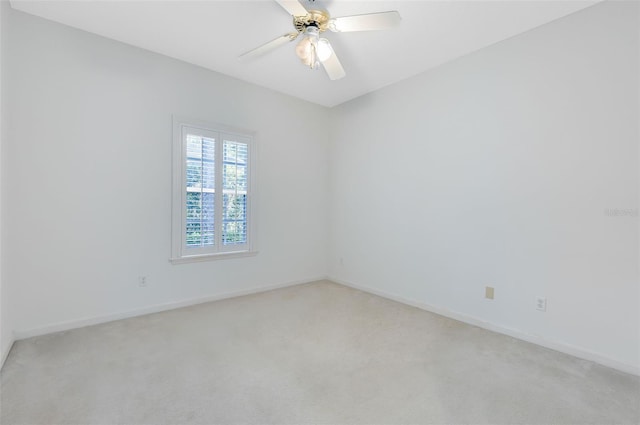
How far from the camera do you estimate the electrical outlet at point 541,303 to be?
8.38 ft

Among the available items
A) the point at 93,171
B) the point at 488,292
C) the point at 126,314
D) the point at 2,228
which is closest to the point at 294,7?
the point at 93,171

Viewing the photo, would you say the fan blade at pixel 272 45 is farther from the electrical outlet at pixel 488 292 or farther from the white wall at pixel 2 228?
the electrical outlet at pixel 488 292

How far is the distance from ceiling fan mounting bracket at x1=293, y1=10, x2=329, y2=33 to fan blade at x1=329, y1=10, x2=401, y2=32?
0.25 feet

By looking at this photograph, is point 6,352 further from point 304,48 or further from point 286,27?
point 286,27

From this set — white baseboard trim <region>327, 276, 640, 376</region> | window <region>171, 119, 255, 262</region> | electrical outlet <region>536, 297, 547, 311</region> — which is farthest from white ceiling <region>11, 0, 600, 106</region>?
white baseboard trim <region>327, 276, 640, 376</region>

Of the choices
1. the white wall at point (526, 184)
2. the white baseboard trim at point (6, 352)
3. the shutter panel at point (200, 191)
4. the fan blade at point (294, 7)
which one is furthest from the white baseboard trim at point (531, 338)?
the white baseboard trim at point (6, 352)

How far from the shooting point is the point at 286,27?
269 cm

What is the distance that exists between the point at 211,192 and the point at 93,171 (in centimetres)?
113

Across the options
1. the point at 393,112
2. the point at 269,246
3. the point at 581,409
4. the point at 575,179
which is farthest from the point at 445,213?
the point at 269,246

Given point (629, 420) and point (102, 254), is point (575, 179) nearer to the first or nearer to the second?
point (629, 420)

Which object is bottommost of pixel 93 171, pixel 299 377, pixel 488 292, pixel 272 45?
pixel 299 377

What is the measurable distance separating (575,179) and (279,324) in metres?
2.85

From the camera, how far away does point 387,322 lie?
302 cm

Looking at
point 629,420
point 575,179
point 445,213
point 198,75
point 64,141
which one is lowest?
point 629,420
